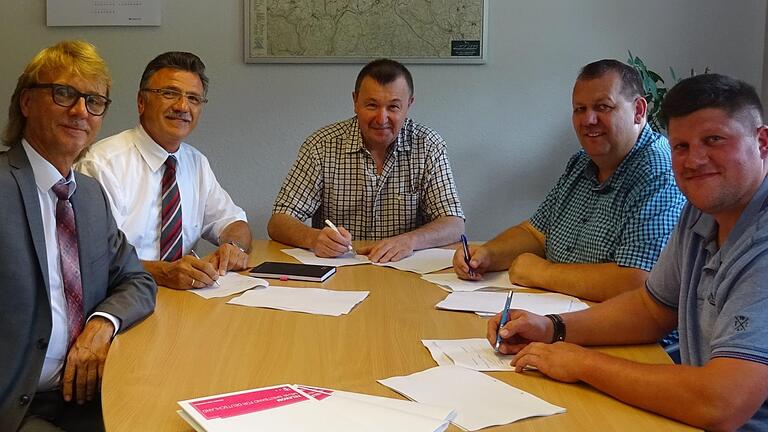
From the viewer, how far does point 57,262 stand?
1.77m

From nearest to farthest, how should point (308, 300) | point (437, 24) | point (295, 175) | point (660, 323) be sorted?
point (660, 323) → point (308, 300) → point (295, 175) → point (437, 24)

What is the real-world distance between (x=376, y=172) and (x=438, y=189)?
25 centimetres

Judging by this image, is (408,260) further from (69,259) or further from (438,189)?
(69,259)

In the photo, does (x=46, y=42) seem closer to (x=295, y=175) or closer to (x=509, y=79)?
(x=295, y=175)

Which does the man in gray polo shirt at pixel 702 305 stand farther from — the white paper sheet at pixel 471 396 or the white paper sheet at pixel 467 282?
the white paper sheet at pixel 467 282

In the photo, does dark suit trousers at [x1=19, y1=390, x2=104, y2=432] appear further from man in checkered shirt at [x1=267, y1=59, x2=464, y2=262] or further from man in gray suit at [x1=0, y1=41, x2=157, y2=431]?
man in checkered shirt at [x1=267, y1=59, x2=464, y2=262]

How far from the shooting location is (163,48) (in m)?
3.66

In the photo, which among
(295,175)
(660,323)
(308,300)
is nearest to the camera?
(660,323)

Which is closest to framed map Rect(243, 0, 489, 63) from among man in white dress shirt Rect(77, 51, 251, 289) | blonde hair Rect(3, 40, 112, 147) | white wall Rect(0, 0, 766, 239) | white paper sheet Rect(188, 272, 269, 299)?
white wall Rect(0, 0, 766, 239)

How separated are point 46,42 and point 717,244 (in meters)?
3.30

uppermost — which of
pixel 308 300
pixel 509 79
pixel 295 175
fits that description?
pixel 509 79

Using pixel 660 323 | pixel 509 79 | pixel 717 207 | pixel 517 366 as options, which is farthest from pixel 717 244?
pixel 509 79

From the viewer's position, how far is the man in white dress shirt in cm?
243

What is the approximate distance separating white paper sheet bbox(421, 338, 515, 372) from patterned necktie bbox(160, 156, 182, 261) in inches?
48.3
